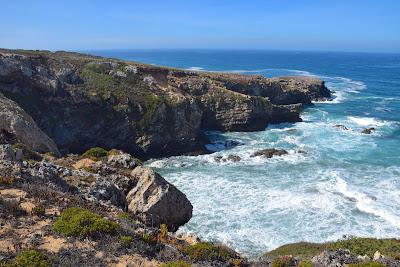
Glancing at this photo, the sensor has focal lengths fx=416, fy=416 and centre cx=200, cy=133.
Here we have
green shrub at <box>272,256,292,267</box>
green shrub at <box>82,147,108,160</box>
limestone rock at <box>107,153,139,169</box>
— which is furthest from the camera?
green shrub at <box>82,147,108,160</box>

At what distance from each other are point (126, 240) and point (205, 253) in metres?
2.82

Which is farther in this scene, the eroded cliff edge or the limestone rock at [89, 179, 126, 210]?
the eroded cliff edge

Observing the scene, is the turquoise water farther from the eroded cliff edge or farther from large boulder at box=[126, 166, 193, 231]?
large boulder at box=[126, 166, 193, 231]

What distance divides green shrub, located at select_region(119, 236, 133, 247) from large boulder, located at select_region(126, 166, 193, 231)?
569 centimetres

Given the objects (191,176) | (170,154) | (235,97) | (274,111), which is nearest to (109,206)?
(191,176)

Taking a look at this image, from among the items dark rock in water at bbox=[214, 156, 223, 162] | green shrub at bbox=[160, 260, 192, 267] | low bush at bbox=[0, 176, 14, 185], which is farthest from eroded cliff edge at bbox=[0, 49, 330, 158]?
green shrub at bbox=[160, 260, 192, 267]

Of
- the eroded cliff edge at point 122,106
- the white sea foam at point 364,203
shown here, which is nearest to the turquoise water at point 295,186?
the white sea foam at point 364,203

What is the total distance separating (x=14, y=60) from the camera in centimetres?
4834

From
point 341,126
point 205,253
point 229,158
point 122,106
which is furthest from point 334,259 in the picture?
point 341,126

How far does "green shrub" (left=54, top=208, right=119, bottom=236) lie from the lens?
1393 cm

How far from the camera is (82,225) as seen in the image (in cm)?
1412

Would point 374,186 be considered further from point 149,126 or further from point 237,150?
point 149,126

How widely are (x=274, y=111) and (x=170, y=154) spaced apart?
24.9 m

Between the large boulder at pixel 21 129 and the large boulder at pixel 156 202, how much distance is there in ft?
43.2
